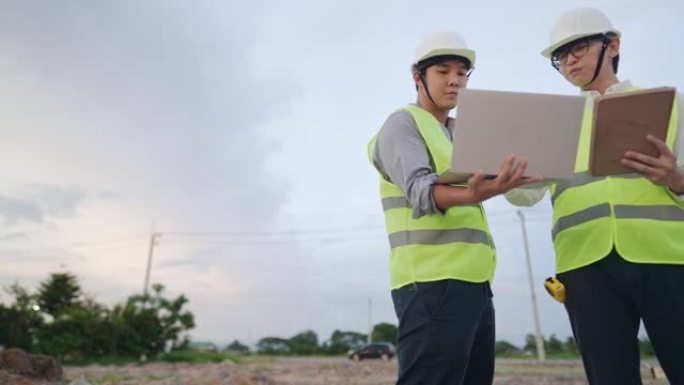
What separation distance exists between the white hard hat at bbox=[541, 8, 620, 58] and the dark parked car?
2480 centimetres

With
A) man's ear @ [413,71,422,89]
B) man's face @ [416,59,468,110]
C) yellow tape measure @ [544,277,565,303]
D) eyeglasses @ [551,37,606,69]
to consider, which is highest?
eyeglasses @ [551,37,606,69]

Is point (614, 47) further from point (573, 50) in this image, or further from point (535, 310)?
point (535, 310)

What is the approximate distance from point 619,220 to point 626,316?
0.37 metres

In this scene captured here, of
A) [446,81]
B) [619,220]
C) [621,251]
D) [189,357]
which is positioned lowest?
[189,357]

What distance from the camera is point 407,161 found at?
1942 mm

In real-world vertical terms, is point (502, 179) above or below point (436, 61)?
below

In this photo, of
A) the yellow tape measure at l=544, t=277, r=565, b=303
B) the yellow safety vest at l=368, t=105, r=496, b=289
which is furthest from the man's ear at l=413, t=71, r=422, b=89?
the yellow tape measure at l=544, t=277, r=565, b=303

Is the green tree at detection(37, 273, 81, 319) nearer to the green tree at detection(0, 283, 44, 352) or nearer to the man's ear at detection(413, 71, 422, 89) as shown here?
the green tree at detection(0, 283, 44, 352)

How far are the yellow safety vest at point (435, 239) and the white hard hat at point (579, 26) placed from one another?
70 centimetres

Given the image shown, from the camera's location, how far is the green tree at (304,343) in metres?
37.3

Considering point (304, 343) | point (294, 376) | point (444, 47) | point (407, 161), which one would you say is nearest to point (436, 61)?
point (444, 47)

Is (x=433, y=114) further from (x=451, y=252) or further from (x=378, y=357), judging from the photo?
(x=378, y=357)

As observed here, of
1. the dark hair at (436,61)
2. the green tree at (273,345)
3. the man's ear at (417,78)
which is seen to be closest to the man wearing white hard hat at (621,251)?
the dark hair at (436,61)

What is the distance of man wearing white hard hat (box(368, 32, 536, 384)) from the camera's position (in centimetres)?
183
